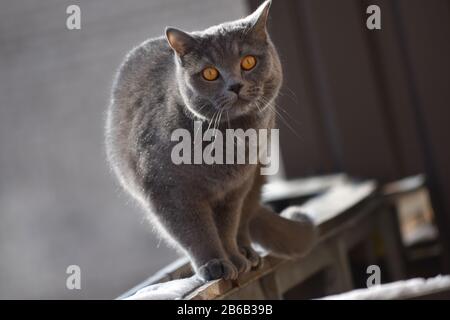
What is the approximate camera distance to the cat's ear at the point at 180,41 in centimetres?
189

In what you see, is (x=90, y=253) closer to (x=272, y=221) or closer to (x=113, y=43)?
(x=113, y=43)

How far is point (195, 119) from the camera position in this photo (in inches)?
78.8

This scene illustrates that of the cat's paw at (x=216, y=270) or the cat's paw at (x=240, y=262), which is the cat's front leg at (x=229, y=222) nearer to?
the cat's paw at (x=240, y=262)

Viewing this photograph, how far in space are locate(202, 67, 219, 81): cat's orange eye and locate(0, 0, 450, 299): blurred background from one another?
1.69 m

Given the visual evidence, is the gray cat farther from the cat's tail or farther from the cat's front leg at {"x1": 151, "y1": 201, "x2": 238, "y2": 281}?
the cat's tail

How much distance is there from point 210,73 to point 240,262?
0.54 metres

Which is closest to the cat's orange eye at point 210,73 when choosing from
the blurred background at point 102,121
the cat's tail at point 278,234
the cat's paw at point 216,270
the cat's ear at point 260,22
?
the cat's ear at point 260,22

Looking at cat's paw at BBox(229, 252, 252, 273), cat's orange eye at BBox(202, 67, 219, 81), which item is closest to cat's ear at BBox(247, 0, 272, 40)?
cat's orange eye at BBox(202, 67, 219, 81)

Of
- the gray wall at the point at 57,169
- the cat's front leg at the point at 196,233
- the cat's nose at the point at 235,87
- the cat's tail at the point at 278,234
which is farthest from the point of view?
the gray wall at the point at 57,169

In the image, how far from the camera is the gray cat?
6.35ft

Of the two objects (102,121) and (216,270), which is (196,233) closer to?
(216,270)

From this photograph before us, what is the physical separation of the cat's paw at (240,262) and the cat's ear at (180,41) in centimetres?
58

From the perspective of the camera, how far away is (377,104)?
3625mm
